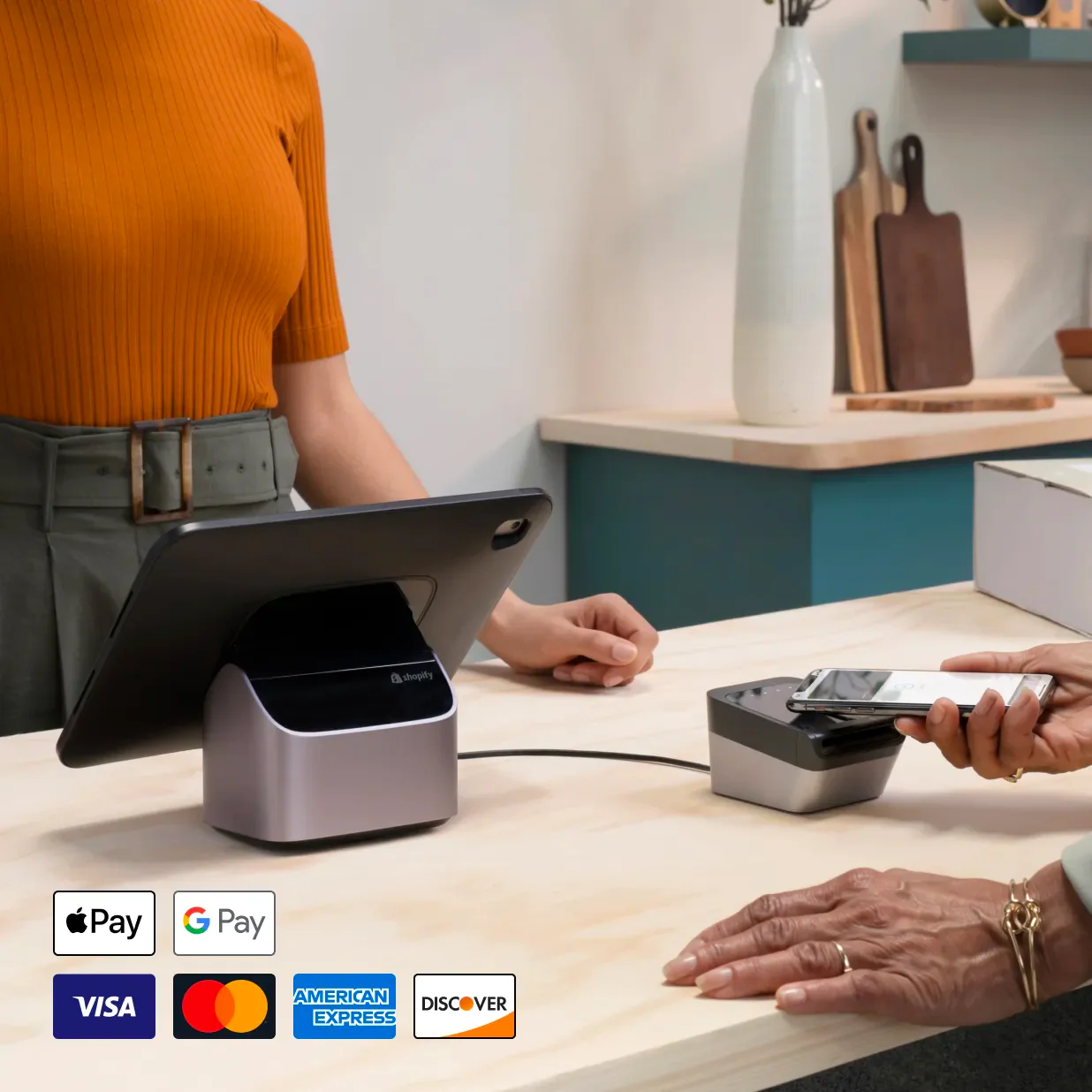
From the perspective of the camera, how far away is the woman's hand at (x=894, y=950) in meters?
0.71

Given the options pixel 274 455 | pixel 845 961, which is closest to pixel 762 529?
pixel 274 455

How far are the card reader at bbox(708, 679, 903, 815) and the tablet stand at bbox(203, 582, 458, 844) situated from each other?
188mm

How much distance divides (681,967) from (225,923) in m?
0.24

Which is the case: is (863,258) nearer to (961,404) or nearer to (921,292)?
(921,292)

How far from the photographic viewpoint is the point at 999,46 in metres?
2.77

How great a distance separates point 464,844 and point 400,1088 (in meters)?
0.27

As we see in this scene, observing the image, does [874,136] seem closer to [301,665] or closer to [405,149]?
[405,149]

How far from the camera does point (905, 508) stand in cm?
224

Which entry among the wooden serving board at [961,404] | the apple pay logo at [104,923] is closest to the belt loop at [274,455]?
the apple pay logo at [104,923]

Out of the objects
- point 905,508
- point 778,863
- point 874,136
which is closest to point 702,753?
point 778,863

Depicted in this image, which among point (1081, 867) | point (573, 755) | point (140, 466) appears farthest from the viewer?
point (140, 466)

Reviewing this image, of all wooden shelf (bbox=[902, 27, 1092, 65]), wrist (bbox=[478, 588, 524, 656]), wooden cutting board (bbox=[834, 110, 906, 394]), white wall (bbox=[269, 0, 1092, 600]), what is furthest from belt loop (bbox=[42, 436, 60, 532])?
wooden shelf (bbox=[902, 27, 1092, 65])

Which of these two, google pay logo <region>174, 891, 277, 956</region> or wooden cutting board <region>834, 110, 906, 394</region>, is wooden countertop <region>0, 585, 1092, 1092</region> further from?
wooden cutting board <region>834, 110, 906, 394</region>

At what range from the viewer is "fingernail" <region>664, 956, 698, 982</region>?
0.71m
